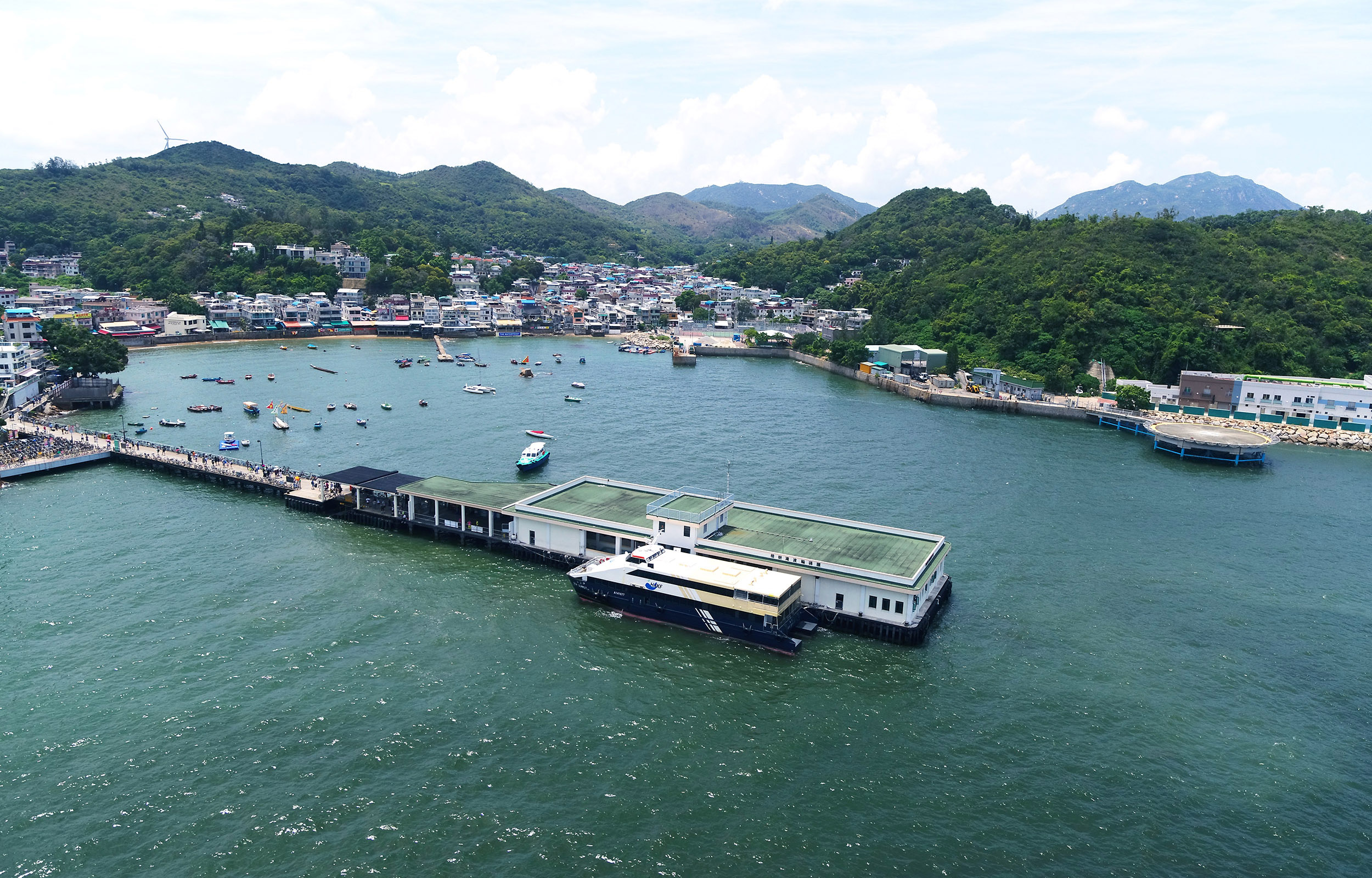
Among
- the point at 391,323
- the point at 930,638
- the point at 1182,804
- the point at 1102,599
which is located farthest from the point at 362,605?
the point at 391,323

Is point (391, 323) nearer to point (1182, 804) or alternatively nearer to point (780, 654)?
point (780, 654)

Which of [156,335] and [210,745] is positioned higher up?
[156,335]

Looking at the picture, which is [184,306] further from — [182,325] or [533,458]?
[533,458]

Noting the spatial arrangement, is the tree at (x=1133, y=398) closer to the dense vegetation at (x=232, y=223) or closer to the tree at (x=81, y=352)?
the tree at (x=81, y=352)

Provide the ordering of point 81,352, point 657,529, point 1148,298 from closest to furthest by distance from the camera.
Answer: point 657,529
point 81,352
point 1148,298

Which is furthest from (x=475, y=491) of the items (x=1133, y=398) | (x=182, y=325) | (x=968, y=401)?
(x=182, y=325)

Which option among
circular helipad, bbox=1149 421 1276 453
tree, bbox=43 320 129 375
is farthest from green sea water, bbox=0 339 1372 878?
tree, bbox=43 320 129 375
